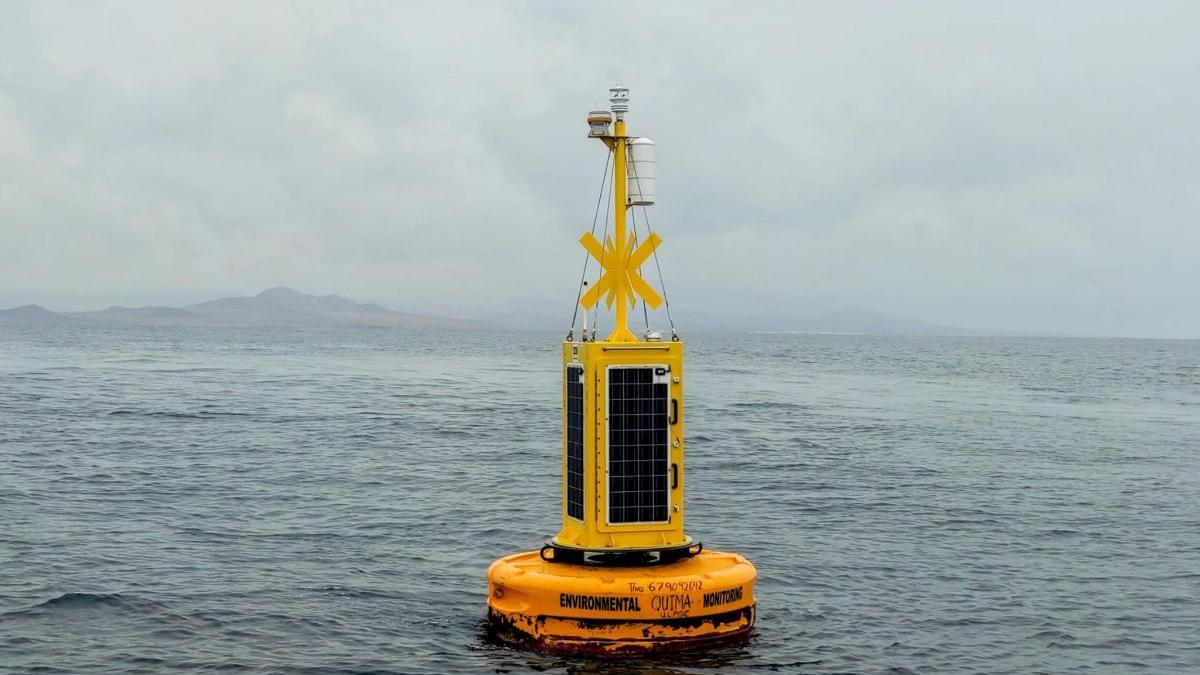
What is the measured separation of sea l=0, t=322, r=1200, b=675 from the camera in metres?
18.8

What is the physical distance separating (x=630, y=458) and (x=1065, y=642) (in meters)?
7.22

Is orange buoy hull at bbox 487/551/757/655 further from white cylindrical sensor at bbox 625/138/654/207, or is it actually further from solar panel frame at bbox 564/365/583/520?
white cylindrical sensor at bbox 625/138/654/207

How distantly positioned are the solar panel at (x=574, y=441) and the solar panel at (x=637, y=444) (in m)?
0.57

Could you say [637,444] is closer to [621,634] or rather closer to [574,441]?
[574,441]

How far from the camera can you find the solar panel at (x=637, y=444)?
18080 mm

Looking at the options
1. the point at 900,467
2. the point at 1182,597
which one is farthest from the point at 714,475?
the point at 1182,597

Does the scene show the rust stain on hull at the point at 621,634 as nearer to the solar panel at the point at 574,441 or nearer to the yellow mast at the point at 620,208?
the solar panel at the point at 574,441

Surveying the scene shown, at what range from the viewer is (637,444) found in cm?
1823

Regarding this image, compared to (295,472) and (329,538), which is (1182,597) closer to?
(329,538)

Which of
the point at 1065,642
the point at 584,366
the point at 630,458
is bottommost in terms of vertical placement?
the point at 1065,642

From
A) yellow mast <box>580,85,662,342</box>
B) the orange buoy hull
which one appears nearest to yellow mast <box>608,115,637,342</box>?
yellow mast <box>580,85,662,342</box>

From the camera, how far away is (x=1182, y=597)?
22.5m

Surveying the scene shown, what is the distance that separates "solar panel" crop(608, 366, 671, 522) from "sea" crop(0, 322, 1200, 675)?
223 centimetres

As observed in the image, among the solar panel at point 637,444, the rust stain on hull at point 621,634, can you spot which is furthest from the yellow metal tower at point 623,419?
the rust stain on hull at point 621,634
